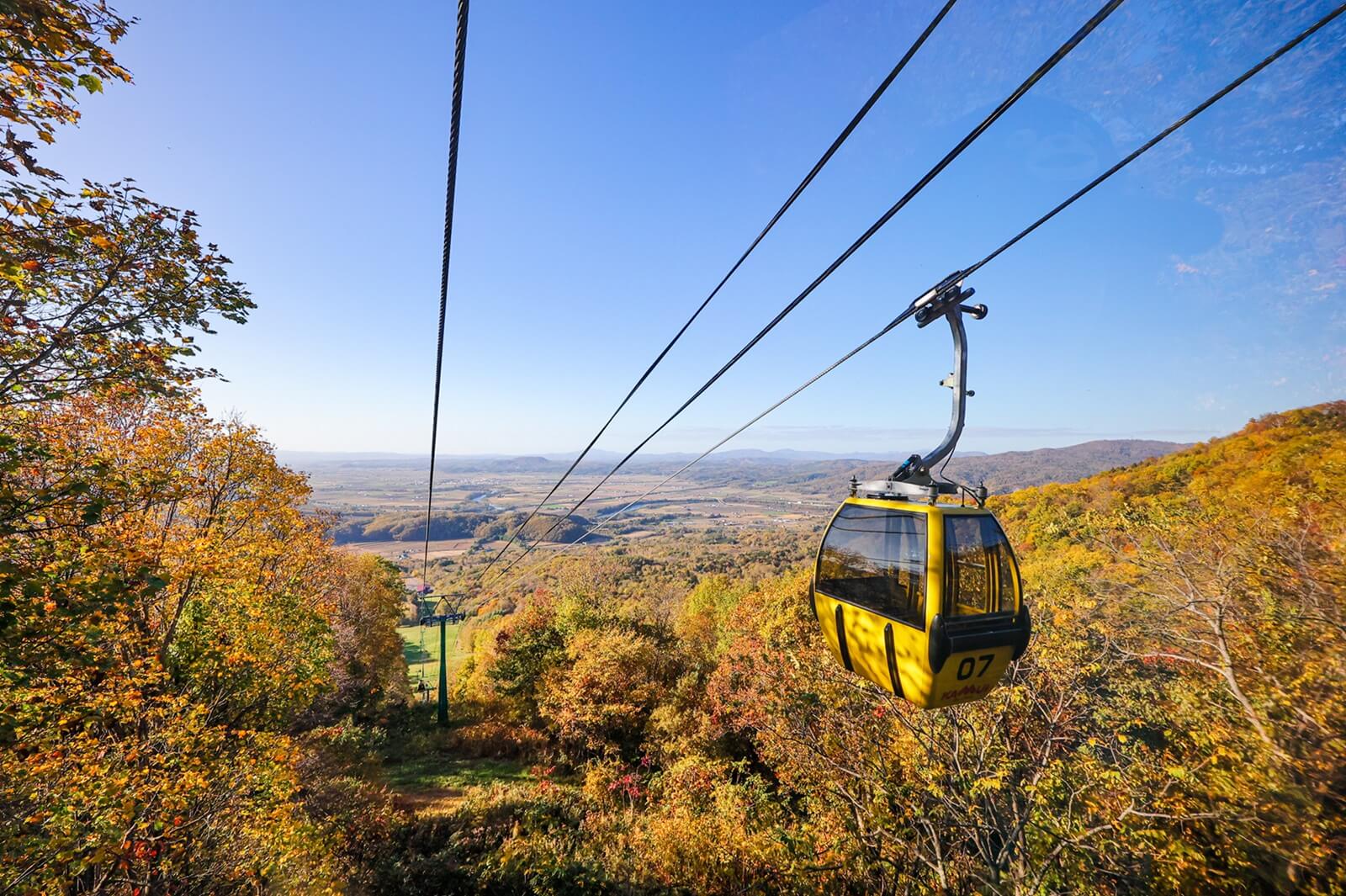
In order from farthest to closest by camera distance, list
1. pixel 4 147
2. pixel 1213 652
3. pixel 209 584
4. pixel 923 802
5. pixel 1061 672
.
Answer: pixel 209 584 → pixel 1213 652 → pixel 1061 672 → pixel 923 802 → pixel 4 147

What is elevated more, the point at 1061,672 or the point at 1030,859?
the point at 1061,672

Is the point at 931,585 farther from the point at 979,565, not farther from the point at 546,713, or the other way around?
the point at 546,713

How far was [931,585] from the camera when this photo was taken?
467 cm

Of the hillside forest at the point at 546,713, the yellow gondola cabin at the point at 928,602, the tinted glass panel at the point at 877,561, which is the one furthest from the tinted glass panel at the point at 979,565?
the hillside forest at the point at 546,713

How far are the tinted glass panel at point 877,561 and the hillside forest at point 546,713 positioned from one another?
17.4 feet

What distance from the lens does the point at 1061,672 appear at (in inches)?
399

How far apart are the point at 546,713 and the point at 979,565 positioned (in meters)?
21.2

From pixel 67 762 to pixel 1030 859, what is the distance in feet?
52.7

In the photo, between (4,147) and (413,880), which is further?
(413,880)

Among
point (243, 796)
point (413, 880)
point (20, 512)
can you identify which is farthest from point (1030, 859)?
point (243, 796)

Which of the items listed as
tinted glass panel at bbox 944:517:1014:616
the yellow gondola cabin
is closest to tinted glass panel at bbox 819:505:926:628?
the yellow gondola cabin

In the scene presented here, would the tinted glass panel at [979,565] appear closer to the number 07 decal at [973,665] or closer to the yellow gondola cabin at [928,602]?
the yellow gondola cabin at [928,602]

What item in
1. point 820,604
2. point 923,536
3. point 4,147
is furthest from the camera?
point 820,604

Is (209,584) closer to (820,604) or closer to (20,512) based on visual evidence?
(20,512)
